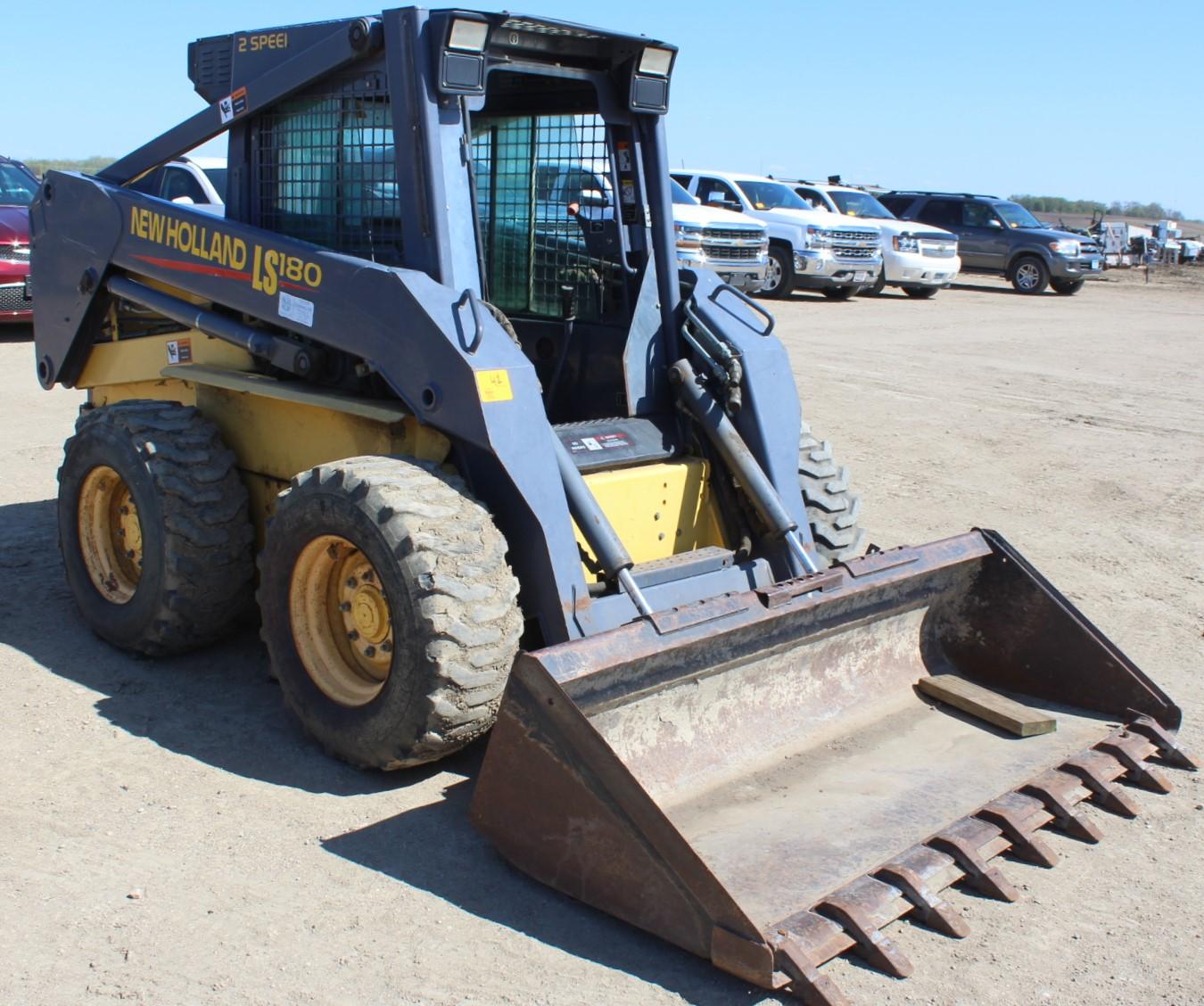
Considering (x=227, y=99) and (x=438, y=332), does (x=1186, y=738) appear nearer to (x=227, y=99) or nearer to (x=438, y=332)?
(x=438, y=332)

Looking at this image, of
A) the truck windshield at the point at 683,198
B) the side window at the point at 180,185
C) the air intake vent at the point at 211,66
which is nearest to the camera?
the air intake vent at the point at 211,66

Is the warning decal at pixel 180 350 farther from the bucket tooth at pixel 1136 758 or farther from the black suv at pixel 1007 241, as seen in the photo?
the black suv at pixel 1007 241

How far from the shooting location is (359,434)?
17.0 ft

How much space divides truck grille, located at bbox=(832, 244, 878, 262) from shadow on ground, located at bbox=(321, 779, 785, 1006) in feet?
57.5

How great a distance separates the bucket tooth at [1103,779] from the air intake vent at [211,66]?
419 centimetres

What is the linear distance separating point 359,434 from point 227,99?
5.14ft

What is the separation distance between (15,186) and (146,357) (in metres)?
10.7

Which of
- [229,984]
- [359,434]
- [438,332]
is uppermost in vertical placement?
[438,332]

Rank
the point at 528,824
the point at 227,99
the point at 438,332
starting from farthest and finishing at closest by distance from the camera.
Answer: the point at 227,99 < the point at 438,332 < the point at 528,824

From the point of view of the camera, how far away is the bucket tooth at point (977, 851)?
3.98m

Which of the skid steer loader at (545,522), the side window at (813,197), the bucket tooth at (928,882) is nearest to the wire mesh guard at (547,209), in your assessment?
the skid steer loader at (545,522)

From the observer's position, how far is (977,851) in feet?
13.3

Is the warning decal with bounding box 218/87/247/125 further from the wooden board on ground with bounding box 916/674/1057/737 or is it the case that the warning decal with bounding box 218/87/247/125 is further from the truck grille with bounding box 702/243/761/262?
the truck grille with bounding box 702/243/761/262

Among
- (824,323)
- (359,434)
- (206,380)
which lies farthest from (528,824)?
(824,323)
